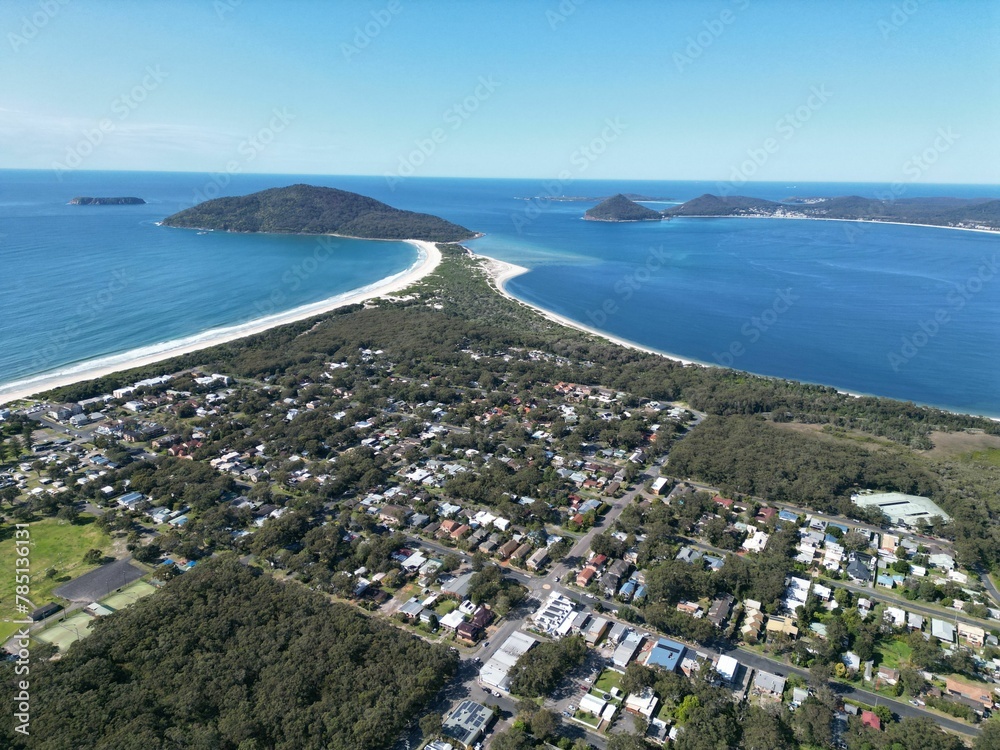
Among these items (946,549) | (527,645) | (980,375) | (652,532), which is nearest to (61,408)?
(527,645)

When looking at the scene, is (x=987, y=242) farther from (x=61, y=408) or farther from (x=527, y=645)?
(x=61, y=408)

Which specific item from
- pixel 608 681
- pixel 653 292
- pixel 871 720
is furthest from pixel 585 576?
pixel 653 292

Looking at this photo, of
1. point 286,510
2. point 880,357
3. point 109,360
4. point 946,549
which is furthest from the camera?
point 880,357

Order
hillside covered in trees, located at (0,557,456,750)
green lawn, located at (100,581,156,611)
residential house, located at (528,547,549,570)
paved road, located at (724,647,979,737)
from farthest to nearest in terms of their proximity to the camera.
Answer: residential house, located at (528,547,549,570) → green lawn, located at (100,581,156,611) → paved road, located at (724,647,979,737) → hillside covered in trees, located at (0,557,456,750)

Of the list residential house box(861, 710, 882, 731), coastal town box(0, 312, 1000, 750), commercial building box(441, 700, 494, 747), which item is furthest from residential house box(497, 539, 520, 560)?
residential house box(861, 710, 882, 731)

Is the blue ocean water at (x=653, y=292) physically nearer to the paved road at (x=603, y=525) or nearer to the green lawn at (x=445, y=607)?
the paved road at (x=603, y=525)

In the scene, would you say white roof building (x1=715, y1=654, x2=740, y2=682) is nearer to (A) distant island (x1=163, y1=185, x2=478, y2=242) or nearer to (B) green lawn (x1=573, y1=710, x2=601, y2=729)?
(B) green lawn (x1=573, y1=710, x2=601, y2=729)

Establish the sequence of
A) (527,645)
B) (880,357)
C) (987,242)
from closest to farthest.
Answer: (527,645), (880,357), (987,242)
